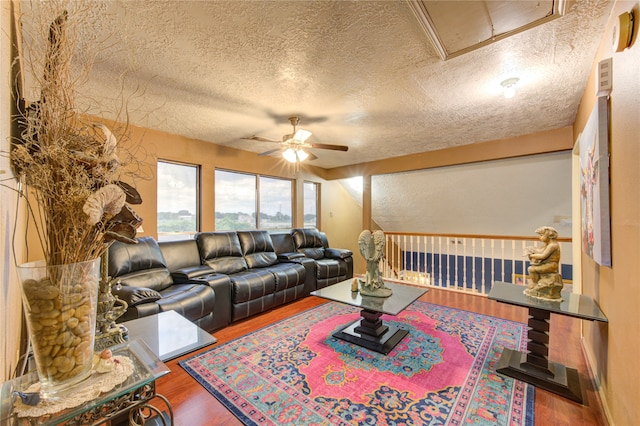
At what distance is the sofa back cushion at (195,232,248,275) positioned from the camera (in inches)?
137

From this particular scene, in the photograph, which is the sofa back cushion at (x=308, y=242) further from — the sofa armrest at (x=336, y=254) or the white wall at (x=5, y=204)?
the white wall at (x=5, y=204)

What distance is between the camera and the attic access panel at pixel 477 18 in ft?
4.62

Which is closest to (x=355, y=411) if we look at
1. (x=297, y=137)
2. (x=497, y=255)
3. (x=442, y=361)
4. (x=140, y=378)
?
(x=442, y=361)

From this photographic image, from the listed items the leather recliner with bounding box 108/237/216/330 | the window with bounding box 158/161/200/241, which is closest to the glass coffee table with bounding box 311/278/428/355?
the leather recliner with bounding box 108/237/216/330

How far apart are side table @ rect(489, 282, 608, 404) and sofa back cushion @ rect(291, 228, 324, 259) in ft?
10.00

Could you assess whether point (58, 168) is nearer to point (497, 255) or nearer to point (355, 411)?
point (355, 411)

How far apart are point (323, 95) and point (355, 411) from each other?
2580 millimetres

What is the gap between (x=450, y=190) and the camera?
504 centimetres

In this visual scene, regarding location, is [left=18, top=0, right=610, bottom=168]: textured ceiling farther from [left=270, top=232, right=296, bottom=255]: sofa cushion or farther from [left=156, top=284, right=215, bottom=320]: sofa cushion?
[left=270, top=232, right=296, bottom=255]: sofa cushion

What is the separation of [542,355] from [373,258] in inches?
57.7

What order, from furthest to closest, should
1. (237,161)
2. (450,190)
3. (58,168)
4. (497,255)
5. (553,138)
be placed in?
1. (497,255)
2. (450,190)
3. (237,161)
4. (553,138)
5. (58,168)

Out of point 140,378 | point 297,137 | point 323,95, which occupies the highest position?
point 323,95

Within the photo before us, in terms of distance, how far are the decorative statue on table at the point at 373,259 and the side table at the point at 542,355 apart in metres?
0.96

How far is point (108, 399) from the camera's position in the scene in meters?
0.71
